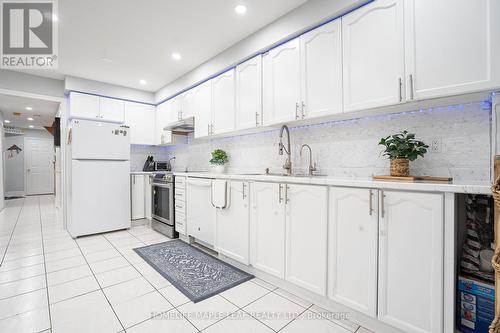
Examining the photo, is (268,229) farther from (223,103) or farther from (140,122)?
(140,122)

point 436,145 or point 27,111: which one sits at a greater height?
point 27,111

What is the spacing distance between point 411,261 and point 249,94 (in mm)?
2278

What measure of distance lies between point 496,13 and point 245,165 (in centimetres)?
267

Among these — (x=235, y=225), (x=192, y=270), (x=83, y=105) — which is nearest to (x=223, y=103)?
(x=235, y=225)

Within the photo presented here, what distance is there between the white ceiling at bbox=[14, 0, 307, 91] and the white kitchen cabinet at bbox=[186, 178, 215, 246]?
181cm

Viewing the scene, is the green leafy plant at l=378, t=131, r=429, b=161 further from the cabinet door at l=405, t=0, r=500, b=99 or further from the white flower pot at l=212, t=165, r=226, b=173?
the white flower pot at l=212, t=165, r=226, b=173

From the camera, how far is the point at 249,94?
286 cm

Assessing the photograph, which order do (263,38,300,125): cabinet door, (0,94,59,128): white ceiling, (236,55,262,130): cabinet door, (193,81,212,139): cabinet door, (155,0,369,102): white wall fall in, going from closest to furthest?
(155,0,369,102): white wall, (263,38,300,125): cabinet door, (236,55,262,130): cabinet door, (193,81,212,139): cabinet door, (0,94,59,128): white ceiling

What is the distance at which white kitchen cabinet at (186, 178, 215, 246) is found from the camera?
288 centimetres

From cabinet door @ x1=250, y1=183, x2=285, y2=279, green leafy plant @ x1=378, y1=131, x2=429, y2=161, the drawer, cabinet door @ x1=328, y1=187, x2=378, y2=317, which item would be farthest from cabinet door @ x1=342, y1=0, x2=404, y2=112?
the drawer

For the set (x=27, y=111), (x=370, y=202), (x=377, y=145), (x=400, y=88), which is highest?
(x=27, y=111)

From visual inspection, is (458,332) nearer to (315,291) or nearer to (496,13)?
(315,291)

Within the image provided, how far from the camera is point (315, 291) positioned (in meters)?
1.82

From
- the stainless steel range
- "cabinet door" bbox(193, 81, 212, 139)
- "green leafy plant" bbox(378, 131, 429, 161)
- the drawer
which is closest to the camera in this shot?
"green leafy plant" bbox(378, 131, 429, 161)
